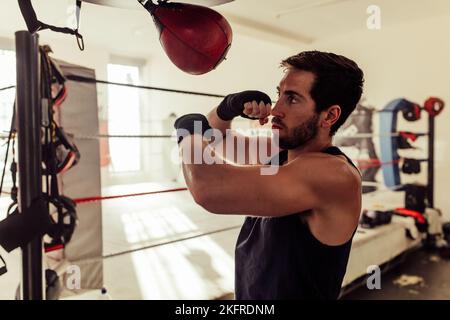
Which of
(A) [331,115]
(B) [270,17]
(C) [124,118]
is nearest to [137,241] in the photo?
(A) [331,115]

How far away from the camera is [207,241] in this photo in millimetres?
3309

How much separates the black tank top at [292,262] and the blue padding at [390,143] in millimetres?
3388

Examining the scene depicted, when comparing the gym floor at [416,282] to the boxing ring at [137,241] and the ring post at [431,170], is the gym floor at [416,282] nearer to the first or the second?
the boxing ring at [137,241]

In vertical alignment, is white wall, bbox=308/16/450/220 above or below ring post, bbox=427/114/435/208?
above

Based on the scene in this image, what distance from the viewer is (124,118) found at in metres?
7.98

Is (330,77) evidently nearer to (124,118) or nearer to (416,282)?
(416,282)

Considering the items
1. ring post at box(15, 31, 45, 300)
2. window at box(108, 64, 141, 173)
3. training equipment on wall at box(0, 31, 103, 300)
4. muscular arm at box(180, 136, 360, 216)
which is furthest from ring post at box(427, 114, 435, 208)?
window at box(108, 64, 141, 173)

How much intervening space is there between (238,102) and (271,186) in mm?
285

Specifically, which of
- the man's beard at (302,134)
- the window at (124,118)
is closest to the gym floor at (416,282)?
the man's beard at (302,134)

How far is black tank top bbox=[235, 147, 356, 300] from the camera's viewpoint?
3.48 feet

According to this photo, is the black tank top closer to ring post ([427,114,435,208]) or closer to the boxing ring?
the boxing ring

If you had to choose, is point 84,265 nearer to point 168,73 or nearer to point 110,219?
point 110,219

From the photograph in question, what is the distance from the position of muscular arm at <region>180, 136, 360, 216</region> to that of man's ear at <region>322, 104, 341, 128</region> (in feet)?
0.44
